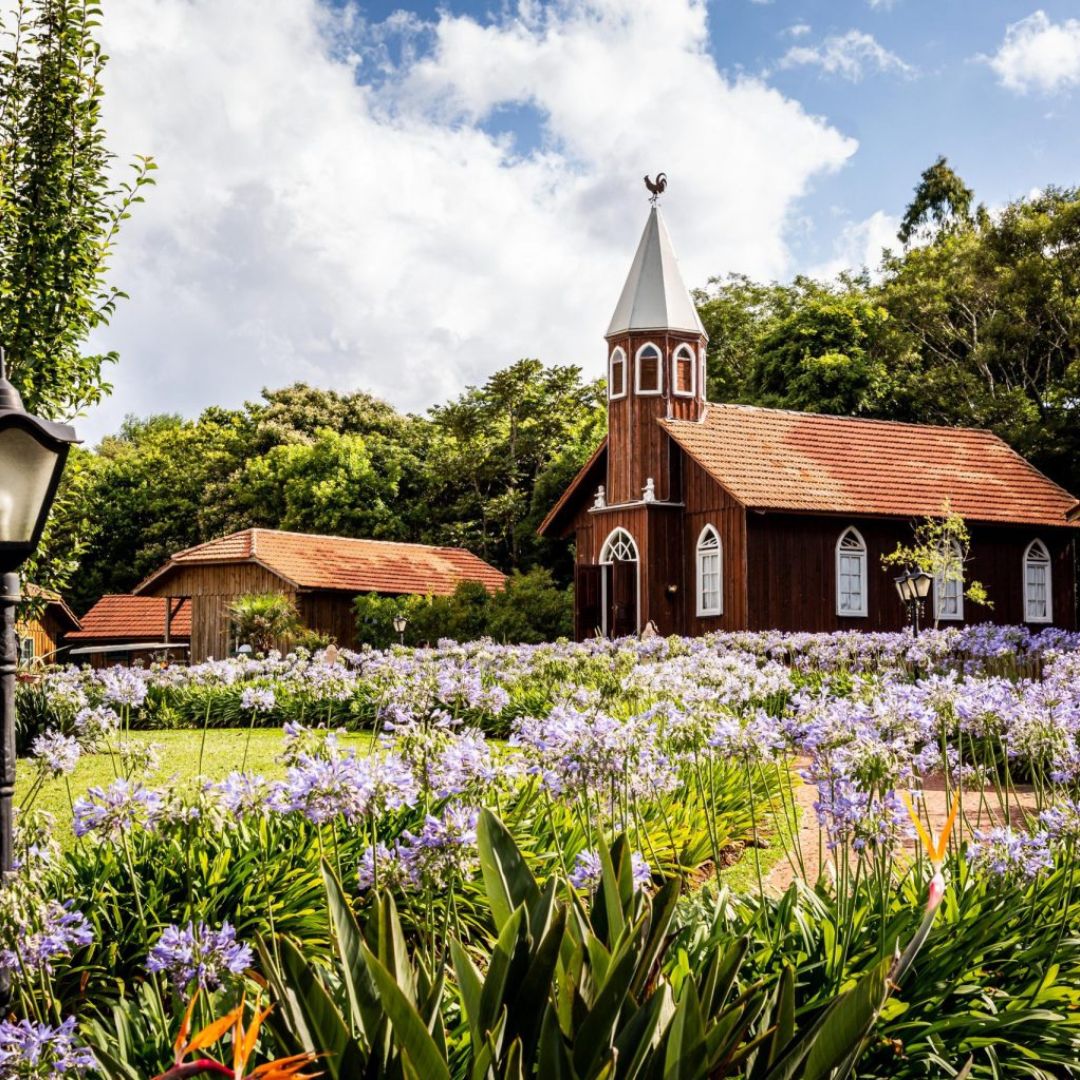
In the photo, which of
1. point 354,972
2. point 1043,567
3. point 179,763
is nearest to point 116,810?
point 354,972

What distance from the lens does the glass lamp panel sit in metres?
4.85

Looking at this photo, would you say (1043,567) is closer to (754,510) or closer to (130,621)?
(754,510)

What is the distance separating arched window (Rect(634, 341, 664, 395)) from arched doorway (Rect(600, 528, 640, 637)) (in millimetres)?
3724

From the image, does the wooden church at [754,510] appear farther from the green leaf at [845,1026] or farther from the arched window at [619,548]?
the green leaf at [845,1026]

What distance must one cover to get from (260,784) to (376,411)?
52396 millimetres

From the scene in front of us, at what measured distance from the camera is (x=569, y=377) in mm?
50312

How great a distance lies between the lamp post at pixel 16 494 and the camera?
4.81m

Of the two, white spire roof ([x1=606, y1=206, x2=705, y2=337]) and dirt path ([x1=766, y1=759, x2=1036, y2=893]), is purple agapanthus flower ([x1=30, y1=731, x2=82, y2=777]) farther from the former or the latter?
white spire roof ([x1=606, y1=206, x2=705, y2=337])

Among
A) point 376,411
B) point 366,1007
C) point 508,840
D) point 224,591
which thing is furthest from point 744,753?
point 376,411

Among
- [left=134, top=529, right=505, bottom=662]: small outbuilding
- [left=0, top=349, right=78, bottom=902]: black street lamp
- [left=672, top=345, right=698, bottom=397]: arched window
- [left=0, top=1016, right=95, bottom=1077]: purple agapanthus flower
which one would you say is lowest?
[left=0, top=1016, right=95, bottom=1077]: purple agapanthus flower

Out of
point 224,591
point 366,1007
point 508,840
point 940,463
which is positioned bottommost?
point 366,1007

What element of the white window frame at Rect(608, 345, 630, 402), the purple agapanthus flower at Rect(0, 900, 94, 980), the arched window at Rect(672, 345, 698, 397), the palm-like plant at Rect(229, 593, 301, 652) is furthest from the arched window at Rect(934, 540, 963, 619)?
the purple agapanthus flower at Rect(0, 900, 94, 980)

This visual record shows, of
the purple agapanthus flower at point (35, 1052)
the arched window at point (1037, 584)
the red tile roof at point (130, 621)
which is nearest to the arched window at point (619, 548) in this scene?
the arched window at point (1037, 584)

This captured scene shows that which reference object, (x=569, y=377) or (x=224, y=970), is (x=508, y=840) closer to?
(x=224, y=970)
